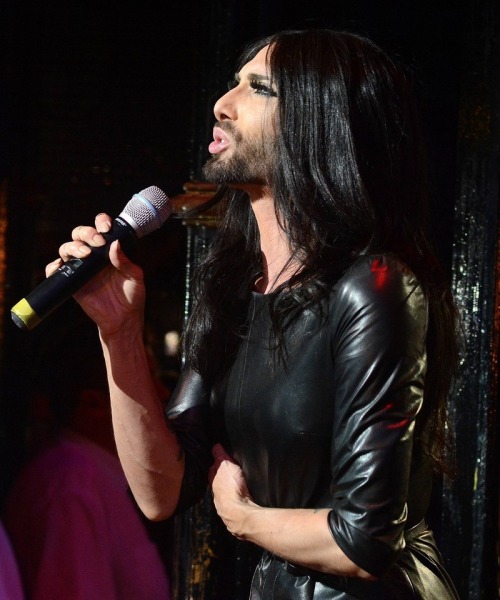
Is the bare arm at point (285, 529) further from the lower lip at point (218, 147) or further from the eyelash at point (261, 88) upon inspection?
the eyelash at point (261, 88)

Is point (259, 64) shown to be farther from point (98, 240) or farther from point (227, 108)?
point (98, 240)

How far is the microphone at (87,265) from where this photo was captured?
4.74 feet

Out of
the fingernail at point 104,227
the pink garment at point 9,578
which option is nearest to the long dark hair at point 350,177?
the fingernail at point 104,227

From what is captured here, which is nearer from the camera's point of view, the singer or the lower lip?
the singer

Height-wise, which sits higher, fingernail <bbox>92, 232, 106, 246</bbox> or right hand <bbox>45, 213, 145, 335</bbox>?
fingernail <bbox>92, 232, 106, 246</bbox>

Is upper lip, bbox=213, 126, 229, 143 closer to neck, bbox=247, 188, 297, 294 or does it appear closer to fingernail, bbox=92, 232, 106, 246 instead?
neck, bbox=247, 188, 297, 294

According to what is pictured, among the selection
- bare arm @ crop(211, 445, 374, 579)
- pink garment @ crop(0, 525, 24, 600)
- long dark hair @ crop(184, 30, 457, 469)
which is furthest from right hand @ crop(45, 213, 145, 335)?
pink garment @ crop(0, 525, 24, 600)

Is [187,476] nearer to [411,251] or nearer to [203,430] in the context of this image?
[203,430]

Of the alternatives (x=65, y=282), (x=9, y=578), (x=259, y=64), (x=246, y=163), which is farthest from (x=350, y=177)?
(x=9, y=578)

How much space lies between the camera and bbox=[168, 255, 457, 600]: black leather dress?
4.78ft

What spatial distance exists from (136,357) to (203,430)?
0.79 ft

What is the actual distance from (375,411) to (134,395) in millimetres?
502

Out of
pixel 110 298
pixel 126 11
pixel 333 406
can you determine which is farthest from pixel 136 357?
pixel 126 11

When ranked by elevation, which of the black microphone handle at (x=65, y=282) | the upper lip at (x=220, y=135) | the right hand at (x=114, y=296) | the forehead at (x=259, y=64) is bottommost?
the right hand at (x=114, y=296)
